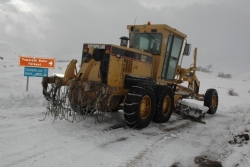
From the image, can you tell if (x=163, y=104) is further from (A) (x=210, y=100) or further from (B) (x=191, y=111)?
(A) (x=210, y=100)

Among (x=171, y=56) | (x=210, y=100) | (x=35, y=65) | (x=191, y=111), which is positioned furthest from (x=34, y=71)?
(x=210, y=100)

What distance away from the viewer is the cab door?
8109 millimetres

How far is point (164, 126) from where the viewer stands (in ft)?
24.1

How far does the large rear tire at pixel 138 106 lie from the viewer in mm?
6203

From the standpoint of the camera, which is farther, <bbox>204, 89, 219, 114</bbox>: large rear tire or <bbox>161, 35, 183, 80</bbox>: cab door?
<bbox>204, 89, 219, 114</bbox>: large rear tire

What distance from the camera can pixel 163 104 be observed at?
304 inches

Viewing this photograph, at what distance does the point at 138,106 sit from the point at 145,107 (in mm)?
622

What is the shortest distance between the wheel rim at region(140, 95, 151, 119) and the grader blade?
2266 millimetres

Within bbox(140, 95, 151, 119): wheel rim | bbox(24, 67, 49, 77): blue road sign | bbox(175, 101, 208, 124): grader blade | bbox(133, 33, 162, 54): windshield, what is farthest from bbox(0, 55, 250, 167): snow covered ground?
bbox(24, 67, 49, 77): blue road sign

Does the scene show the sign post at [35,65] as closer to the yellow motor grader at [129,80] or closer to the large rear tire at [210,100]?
the yellow motor grader at [129,80]

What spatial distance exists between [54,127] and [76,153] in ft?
5.47

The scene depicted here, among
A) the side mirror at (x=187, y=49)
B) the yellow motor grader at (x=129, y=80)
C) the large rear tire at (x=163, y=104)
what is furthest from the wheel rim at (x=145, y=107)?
the side mirror at (x=187, y=49)

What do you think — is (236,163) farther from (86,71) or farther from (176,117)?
(176,117)

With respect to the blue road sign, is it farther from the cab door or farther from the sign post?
the cab door
